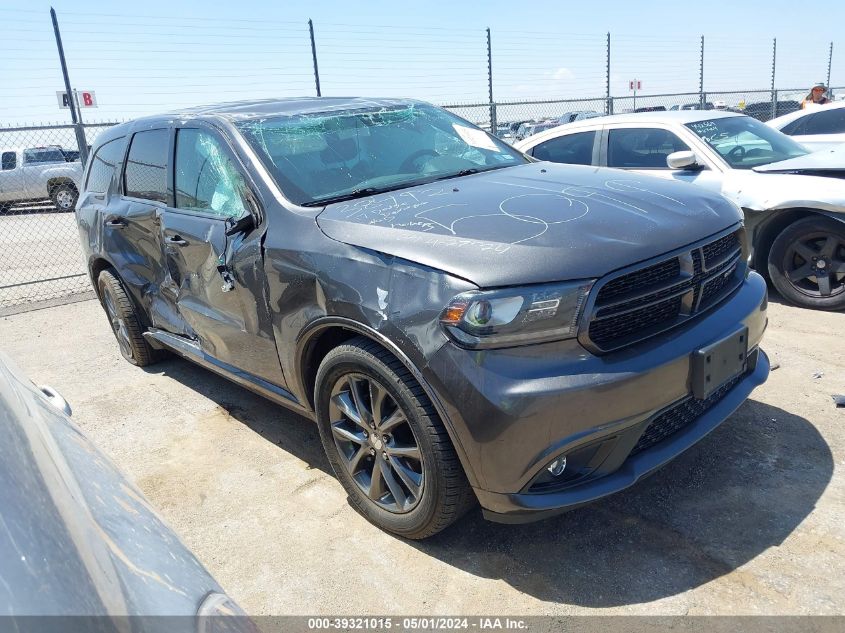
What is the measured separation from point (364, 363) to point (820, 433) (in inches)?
93.6

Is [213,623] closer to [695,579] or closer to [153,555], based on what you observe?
[153,555]

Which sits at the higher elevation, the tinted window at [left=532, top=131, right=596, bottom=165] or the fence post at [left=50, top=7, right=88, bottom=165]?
the fence post at [left=50, top=7, right=88, bottom=165]

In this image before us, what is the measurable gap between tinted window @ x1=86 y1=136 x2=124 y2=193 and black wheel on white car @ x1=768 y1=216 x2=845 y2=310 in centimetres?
501

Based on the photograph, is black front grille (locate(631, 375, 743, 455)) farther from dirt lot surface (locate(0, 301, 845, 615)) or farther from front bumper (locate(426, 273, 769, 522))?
dirt lot surface (locate(0, 301, 845, 615))

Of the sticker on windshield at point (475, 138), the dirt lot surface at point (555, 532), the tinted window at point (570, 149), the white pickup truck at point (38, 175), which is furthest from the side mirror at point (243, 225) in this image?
the white pickup truck at point (38, 175)

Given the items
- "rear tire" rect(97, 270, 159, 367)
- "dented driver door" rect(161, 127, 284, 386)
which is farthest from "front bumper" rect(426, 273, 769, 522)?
"rear tire" rect(97, 270, 159, 367)

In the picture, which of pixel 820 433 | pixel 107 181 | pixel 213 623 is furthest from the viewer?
pixel 107 181

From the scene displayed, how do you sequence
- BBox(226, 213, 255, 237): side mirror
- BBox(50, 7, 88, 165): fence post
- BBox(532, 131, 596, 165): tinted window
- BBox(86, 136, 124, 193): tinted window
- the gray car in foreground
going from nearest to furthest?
the gray car in foreground
BBox(226, 213, 255, 237): side mirror
BBox(86, 136, 124, 193): tinted window
BBox(532, 131, 596, 165): tinted window
BBox(50, 7, 88, 165): fence post

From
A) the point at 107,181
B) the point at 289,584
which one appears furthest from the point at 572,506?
the point at 107,181

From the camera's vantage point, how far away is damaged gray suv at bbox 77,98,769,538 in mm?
2270

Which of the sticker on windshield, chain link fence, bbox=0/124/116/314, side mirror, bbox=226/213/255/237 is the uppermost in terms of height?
the sticker on windshield

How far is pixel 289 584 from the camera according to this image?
266 cm

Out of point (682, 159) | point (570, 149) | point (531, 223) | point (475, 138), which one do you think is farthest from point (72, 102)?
point (531, 223)

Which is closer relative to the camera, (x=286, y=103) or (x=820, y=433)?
(x=820, y=433)
